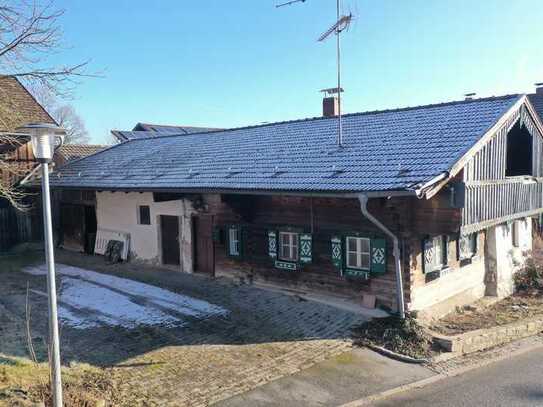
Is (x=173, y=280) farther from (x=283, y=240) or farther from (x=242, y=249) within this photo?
(x=283, y=240)

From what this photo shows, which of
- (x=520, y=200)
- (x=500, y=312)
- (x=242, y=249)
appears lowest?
(x=500, y=312)

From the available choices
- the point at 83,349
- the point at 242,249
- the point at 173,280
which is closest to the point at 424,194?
the point at 242,249

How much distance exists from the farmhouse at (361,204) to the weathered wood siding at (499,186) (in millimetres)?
44

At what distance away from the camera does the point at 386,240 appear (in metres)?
10.0

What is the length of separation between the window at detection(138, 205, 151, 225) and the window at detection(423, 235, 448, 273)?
8952 millimetres

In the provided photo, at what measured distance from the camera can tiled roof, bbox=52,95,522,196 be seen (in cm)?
984

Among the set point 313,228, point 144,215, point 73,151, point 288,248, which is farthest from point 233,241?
point 73,151

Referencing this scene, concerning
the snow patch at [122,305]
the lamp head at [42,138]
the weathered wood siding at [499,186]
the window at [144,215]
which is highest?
the lamp head at [42,138]

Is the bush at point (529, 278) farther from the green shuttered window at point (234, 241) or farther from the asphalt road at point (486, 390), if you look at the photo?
the green shuttered window at point (234, 241)

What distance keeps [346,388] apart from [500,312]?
20.8 ft

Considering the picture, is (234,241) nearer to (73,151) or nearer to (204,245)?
(204,245)

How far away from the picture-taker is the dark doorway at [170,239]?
48.6 feet

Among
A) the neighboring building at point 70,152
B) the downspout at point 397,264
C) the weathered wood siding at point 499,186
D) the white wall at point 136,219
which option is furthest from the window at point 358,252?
the neighboring building at point 70,152

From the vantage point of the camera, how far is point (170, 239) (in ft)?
49.2
